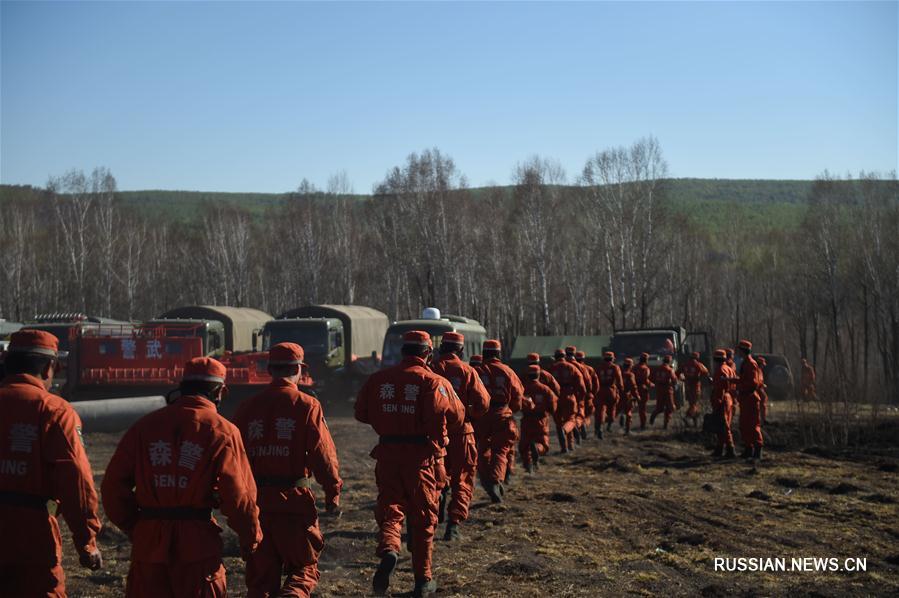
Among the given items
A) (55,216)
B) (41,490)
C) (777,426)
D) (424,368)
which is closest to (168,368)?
(777,426)

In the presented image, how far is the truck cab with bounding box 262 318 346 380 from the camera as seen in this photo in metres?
28.9

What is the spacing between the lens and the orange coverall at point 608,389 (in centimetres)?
2116

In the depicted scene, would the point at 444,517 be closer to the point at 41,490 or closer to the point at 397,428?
the point at 397,428

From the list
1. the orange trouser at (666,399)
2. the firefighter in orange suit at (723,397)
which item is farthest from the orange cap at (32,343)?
the orange trouser at (666,399)

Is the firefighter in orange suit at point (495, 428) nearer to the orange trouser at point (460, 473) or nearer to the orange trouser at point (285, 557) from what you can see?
the orange trouser at point (460, 473)

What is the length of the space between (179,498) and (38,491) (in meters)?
0.83

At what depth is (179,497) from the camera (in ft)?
15.5

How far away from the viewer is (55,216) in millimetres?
57875

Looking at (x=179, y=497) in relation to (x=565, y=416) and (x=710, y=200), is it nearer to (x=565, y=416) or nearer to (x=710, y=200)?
(x=565, y=416)

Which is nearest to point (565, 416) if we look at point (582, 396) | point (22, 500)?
point (582, 396)

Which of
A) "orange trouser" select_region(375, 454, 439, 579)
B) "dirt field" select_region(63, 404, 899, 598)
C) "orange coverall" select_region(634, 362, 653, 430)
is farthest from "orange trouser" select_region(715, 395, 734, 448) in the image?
"orange trouser" select_region(375, 454, 439, 579)

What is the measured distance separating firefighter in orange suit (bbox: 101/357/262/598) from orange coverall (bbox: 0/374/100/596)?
0.63 feet

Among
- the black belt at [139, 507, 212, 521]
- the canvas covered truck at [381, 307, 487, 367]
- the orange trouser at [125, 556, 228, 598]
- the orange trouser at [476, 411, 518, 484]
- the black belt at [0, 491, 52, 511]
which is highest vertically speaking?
the canvas covered truck at [381, 307, 487, 367]

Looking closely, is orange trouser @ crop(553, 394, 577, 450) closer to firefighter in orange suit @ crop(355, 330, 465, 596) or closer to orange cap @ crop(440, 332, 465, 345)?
orange cap @ crop(440, 332, 465, 345)
